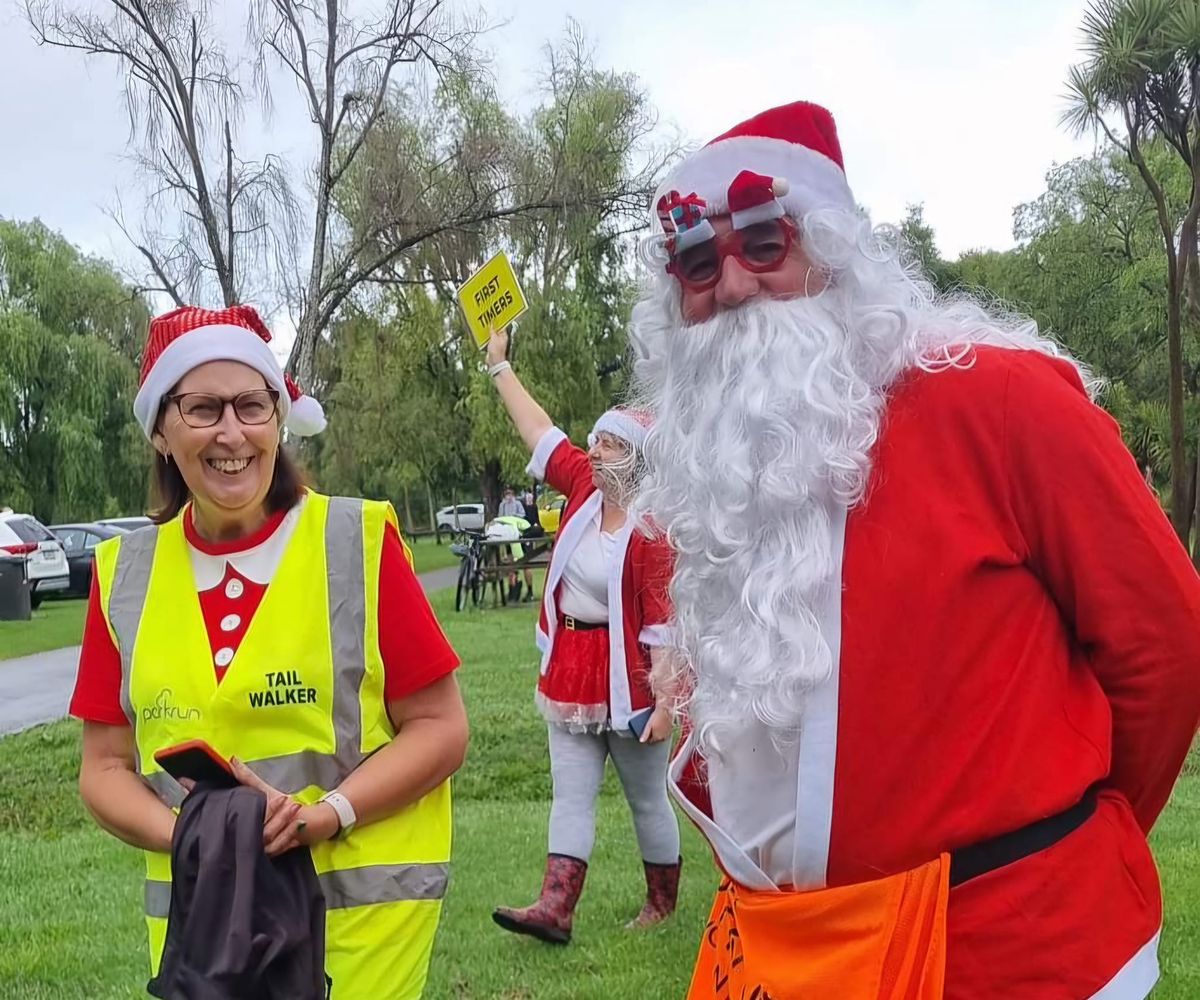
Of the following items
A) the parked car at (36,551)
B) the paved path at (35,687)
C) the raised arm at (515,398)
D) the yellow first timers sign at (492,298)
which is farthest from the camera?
the parked car at (36,551)

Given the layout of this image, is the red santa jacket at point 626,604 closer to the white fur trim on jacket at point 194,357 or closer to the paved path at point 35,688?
the white fur trim on jacket at point 194,357

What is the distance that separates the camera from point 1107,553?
153 cm

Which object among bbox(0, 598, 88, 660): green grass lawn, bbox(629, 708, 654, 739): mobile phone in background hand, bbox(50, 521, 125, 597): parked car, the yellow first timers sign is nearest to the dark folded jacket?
bbox(629, 708, 654, 739): mobile phone in background hand

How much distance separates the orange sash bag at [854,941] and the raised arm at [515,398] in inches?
121

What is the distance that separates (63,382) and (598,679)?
26726mm

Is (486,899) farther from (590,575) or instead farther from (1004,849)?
(1004,849)

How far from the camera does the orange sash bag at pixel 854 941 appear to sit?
4.99 feet

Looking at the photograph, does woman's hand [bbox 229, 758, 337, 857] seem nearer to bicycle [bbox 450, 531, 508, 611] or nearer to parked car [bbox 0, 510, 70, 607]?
bicycle [bbox 450, 531, 508, 611]

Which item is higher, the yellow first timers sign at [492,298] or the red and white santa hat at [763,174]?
the yellow first timers sign at [492,298]

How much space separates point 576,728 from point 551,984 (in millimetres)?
885

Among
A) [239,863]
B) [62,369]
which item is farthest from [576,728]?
[62,369]

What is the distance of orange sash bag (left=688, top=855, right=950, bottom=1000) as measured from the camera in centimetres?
152

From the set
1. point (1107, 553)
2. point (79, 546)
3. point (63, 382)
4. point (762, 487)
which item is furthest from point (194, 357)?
point (63, 382)

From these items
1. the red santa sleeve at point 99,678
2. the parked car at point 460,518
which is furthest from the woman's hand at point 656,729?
the parked car at point 460,518
